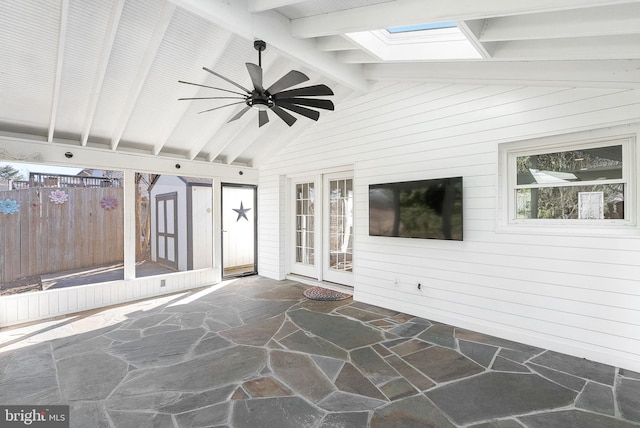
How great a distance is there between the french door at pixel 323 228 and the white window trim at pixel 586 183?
8.09 feet

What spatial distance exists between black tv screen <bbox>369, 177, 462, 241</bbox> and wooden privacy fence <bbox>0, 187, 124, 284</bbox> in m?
4.30

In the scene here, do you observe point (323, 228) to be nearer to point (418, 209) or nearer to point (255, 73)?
point (418, 209)

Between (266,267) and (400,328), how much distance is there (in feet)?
12.1

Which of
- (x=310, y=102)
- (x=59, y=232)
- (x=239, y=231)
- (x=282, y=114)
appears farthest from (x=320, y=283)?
(x=59, y=232)

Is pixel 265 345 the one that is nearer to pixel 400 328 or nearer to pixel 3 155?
pixel 400 328

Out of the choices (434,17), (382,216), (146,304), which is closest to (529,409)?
(382,216)

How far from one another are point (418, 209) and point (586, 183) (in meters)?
1.72

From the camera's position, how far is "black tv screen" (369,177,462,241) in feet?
12.1

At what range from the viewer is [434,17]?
2451 mm

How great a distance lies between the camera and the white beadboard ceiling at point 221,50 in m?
2.44

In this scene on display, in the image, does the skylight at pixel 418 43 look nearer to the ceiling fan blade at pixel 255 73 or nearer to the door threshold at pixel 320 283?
the ceiling fan blade at pixel 255 73

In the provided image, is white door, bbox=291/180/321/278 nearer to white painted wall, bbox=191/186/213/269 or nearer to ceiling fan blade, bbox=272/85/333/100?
white painted wall, bbox=191/186/213/269

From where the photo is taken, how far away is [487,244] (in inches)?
139

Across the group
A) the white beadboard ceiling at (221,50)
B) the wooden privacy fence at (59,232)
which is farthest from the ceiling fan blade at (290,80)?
the wooden privacy fence at (59,232)
